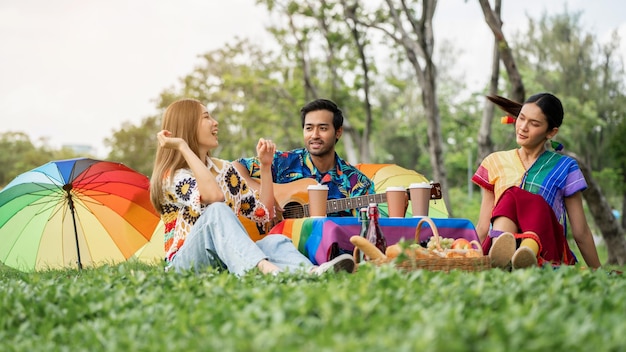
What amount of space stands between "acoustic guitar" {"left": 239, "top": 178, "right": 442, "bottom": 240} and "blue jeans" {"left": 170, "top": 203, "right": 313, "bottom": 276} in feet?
2.58

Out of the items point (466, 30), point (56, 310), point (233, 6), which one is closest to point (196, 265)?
point (56, 310)

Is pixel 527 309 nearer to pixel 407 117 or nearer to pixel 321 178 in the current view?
pixel 321 178

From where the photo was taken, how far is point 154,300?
139 inches

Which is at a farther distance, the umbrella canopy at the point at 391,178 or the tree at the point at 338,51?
the tree at the point at 338,51

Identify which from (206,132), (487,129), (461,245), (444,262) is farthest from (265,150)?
(487,129)

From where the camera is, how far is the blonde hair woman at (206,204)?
488 centimetres

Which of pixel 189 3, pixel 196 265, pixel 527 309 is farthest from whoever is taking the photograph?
pixel 189 3

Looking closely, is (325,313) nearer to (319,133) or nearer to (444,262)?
(444,262)

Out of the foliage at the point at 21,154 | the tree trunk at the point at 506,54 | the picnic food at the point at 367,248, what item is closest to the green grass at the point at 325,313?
the picnic food at the point at 367,248

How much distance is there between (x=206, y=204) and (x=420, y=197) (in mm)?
1465

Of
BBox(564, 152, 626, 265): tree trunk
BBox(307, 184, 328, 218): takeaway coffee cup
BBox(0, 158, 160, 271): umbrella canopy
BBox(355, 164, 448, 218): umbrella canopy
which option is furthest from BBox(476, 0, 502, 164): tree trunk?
BBox(307, 184, 328, 218): takeaway coffee cup

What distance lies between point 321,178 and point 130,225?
2192 mm

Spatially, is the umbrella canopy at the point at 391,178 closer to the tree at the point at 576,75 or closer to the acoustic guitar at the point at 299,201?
the acoustic guitar at the point at 299,201

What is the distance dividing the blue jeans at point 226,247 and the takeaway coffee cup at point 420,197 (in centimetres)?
85
